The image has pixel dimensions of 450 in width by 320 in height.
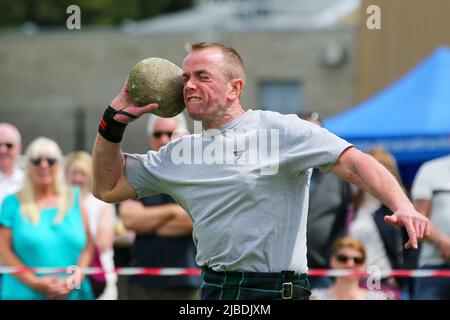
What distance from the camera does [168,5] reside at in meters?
50.8

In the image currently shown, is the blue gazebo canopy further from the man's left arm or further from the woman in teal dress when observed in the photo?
the man's left arm

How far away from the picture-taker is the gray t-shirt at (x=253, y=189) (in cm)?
450

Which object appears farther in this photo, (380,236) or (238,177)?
(380,236)

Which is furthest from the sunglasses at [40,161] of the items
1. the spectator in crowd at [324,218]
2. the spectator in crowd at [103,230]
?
the spectator in crowd at [324,218]

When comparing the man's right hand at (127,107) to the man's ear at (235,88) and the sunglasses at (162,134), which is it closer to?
the man's ear at (235,88)

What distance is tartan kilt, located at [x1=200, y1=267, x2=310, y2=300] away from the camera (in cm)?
458

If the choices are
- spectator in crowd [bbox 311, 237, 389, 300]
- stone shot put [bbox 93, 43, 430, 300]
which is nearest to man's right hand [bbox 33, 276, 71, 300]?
spectator in crowd [bbox 311, 237, 389, 300]

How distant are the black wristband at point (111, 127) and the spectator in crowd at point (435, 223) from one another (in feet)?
12.4

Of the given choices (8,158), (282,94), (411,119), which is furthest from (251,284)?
(282,94)

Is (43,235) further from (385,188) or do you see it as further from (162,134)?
(385,188)

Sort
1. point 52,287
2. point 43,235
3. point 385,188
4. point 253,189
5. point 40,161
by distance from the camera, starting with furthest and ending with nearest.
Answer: point 40,161 < point 43,235 < point 52,287 < point 253,189 < point 385,188

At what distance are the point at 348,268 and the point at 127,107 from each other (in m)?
3.64

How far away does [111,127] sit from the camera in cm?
469
